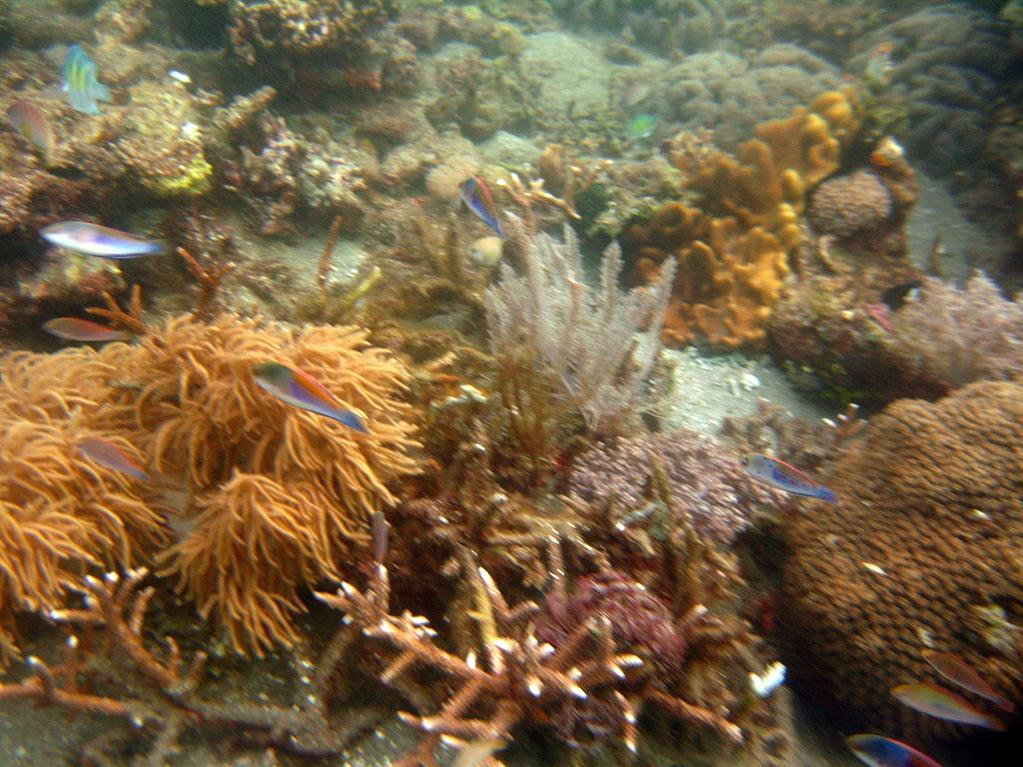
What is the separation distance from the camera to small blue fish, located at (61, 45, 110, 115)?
12.8 ft

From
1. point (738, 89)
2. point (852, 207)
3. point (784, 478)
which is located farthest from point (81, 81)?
point (738, 89)

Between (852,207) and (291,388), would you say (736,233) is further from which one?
(291,388)

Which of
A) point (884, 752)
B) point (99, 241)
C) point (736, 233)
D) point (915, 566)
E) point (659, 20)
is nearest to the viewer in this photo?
point (884, 752)

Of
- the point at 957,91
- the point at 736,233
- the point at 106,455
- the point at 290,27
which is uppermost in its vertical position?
the point at 957,91

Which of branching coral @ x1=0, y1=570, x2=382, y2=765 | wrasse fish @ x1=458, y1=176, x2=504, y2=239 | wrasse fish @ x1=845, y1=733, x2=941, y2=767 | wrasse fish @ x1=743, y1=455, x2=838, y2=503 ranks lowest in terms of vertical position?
branching coral @ x1=0, y1=570, x2=382, y2=765

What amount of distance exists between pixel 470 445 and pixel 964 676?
2.58 metres

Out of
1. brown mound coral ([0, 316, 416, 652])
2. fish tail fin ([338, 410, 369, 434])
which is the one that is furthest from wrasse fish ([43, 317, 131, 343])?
fish tail fin ([338, 410, 369, 434])

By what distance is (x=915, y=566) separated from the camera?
3076 mm

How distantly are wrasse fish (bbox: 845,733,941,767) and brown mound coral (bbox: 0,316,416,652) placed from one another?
230 centimetres

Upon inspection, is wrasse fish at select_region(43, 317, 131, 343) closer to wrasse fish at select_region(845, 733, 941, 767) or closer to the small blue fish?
the small blue fish

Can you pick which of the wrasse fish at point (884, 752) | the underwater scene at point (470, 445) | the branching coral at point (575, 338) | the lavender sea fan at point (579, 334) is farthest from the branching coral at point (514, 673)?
the lavender sea fan at point (579, 334)

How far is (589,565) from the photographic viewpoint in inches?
117

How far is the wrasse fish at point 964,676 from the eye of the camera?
2.62 metres

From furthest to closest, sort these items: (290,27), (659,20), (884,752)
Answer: (659,20) < (290,27) < (884,752)
